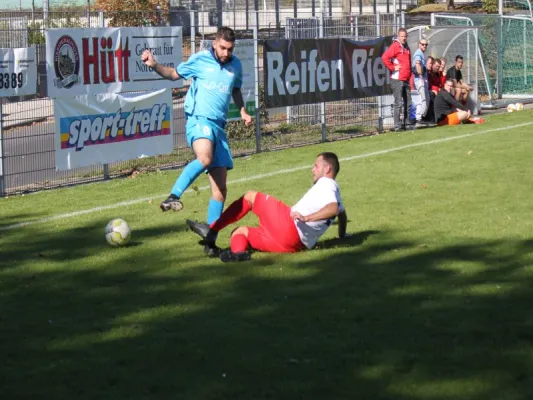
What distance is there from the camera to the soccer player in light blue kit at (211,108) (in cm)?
1006

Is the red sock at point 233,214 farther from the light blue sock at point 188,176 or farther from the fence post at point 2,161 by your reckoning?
the fence post at point 2,161

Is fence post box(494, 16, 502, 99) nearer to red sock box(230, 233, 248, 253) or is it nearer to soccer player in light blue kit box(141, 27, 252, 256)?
soccer player in light blue kit box(141, 27, 252, 256)

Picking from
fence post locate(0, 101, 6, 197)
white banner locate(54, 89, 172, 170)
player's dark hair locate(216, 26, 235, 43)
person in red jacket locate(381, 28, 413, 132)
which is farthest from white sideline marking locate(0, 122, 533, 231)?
player's dark hair locate(216, 26, 235, 43)

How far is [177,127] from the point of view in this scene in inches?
719

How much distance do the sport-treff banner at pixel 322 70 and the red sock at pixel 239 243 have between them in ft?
33.5

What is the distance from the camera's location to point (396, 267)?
28.8 feet

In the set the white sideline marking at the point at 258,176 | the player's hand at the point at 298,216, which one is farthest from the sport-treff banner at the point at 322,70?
the player's hand at the point at 298,216

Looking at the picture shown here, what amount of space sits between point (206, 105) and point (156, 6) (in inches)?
928

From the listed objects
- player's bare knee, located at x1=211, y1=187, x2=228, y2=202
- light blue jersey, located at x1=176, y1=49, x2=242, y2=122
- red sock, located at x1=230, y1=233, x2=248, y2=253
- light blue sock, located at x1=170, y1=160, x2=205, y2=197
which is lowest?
red sock, located at x1=230, y1=233, x2=248, y2=253

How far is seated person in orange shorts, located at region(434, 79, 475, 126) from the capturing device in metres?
23.2

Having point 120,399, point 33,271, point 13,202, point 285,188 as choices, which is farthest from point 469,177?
point 120,399

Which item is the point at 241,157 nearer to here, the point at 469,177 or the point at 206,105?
the point at 469,177

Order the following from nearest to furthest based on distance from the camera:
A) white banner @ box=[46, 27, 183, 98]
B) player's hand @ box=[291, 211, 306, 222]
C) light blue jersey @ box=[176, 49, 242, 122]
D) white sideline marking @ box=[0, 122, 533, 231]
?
player's hand @ box=[291, 211, 306, 222] → light blue jersey @ box=[176, 49, 242, 122] → white sideline marking @ box=[0, 122, 533, 231] → white banner @ box=[46, 27, 183, 98]

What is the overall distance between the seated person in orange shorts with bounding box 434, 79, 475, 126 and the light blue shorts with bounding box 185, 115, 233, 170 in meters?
13.8
